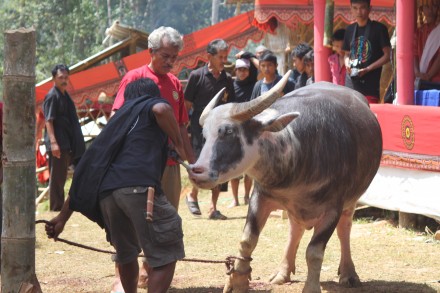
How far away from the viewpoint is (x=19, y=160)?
503 centimetres

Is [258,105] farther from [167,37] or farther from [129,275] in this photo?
[129,275]

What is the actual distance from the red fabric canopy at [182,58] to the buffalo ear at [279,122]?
38.3 ft

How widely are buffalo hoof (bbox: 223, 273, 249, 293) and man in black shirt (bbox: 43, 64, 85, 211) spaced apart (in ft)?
19.3

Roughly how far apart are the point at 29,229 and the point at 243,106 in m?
1.62

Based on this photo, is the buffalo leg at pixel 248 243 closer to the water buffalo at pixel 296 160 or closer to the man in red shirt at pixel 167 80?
the water buffalo at pixel 296 160

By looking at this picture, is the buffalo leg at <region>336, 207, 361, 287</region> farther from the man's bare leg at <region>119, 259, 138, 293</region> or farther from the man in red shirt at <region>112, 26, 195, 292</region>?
the man's bare leg at <region>119, 259, 138, 293</region>

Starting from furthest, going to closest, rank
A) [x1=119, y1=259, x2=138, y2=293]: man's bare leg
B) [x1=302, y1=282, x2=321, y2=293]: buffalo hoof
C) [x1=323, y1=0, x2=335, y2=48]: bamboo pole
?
[x1=323, y1=0, x2=335, y2=48]: bamboo pole, [x1=302, y1=282, x2=321, y2=293]: buffalo hoof, [x1=119, y1=259, x2=138, y2=293]: man's bare leg

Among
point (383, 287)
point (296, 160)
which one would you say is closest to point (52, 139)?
point (383, 287)

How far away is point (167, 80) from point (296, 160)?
115 centimetres

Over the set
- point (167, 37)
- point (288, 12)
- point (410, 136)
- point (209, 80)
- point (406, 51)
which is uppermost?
point (288, 12)

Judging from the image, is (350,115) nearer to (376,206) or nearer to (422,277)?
(422,277)

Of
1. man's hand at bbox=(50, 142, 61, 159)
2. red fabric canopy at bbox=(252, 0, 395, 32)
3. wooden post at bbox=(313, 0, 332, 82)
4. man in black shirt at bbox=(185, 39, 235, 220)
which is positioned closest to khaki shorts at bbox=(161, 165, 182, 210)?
man in black shirt at bbox=(185, 39, 235, 220)

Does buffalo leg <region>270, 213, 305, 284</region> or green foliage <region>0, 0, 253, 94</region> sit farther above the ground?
green foliage <region>0, 0, 253, 94</region>

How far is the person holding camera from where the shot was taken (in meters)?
9.41
